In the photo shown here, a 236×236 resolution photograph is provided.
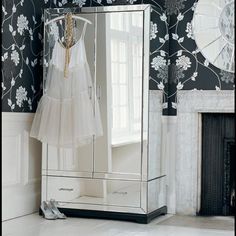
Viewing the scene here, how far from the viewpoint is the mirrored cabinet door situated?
13.4 ft

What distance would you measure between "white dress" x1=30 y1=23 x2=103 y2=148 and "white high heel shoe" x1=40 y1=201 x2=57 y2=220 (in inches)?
21.3

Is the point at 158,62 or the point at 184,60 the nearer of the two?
the point at 158,62

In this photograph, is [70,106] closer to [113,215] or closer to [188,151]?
[113,215]

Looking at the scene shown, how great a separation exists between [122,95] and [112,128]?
288 millimetres

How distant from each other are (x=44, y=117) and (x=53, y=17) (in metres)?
0.90

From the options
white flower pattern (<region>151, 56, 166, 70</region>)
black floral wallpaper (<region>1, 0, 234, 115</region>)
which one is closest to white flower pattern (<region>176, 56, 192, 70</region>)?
black floral wallpaper (<region>1, 0, 234, 115</region>)

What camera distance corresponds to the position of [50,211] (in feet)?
13.8

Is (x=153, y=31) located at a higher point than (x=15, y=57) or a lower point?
higher

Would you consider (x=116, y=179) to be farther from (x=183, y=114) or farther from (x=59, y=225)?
(x=183, y=114)

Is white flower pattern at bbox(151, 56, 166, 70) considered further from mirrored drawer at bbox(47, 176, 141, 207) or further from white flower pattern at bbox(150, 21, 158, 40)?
mirrored drawer at bbox(47, 176, 141, 207)

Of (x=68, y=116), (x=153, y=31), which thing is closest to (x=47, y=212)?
(x=68, y=116)

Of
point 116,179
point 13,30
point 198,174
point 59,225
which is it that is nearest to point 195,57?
point 198,174

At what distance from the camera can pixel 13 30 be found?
13.9ft

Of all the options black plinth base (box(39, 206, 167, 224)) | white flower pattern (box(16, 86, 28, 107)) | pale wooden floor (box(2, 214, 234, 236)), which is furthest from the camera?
white flower pattern (box(16, 86, 28, 107))
